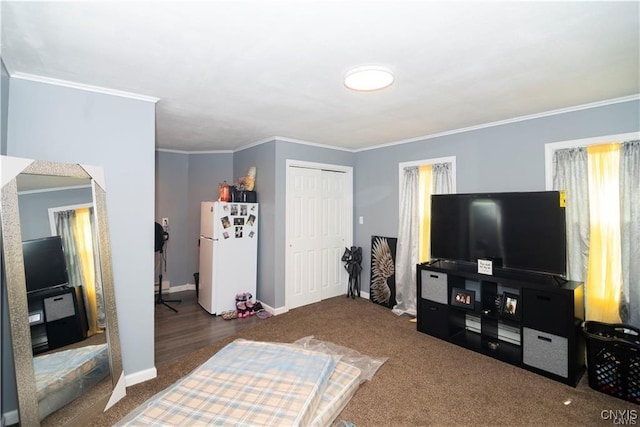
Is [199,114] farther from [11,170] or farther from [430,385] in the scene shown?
[430,385]

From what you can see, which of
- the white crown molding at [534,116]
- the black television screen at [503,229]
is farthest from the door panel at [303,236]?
the black television screen at [503,229]

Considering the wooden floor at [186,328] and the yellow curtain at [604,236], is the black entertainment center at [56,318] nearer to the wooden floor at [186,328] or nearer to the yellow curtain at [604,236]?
the wooden floor at [186,328]

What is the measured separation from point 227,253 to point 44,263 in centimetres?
224

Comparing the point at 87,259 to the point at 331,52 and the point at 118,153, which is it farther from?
the point at 331,52

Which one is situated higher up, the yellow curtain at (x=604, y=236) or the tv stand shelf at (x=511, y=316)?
the yellow curtain at (x=604, y=236)

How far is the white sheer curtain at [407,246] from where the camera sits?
13.4 ft

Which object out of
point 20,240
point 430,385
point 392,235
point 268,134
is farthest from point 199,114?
point 430,385

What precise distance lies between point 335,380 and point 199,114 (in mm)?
2792

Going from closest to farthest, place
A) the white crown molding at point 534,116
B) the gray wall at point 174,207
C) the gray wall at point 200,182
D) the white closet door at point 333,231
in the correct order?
the white crown molding at point 534,116 → the white closet door at point 333,231 → the gray wall at point 174,207 → the gray wall at point 200,182

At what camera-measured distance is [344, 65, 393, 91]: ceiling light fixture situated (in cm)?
201

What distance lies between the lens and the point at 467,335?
3.29 meters

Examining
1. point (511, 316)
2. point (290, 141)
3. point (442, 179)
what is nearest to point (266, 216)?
point (290, 141)

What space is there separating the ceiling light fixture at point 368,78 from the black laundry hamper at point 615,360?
8.65 feet

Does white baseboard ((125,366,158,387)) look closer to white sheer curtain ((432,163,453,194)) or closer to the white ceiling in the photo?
the white ceiling
